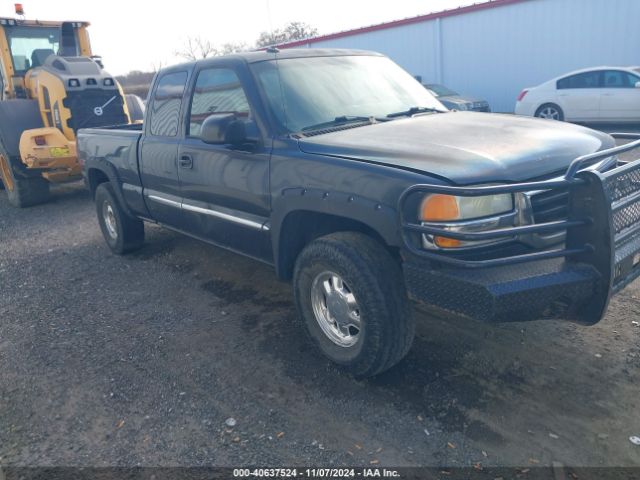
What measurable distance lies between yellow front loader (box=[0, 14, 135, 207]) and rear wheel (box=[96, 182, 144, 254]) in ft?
8.81

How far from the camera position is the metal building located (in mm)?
15242

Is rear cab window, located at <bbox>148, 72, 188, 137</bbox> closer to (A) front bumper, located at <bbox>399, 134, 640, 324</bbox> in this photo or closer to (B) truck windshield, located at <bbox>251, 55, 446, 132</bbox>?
(B) truck windshield, located at <bbox>251, 55, 446, 132</bbox>

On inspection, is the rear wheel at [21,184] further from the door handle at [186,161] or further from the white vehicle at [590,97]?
the white vehicle at [590,97]

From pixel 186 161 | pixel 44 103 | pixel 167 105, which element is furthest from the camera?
pixel 44 103

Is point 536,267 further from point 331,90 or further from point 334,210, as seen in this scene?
point 331,90

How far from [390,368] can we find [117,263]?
12.5 ft

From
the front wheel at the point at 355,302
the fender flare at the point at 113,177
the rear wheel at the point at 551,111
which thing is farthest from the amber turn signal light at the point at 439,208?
the rear wheel at the point at 551,111

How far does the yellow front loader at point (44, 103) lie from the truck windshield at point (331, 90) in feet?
18.9

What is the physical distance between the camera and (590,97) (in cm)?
1254

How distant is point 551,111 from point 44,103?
11.0m

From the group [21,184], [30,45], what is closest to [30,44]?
[30,45]

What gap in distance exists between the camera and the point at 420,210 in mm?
2820

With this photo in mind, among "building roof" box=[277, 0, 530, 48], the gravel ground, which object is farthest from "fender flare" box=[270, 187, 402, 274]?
"building roof" box=[277, 0, 530, 48]

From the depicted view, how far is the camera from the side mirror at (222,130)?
3611mm
